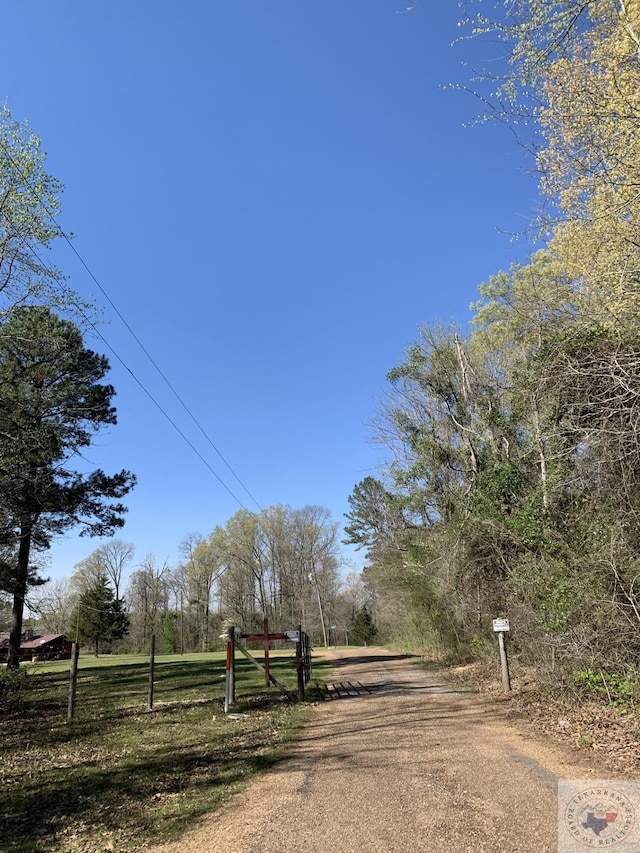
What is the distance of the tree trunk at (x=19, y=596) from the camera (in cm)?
1451

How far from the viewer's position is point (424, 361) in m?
18.2

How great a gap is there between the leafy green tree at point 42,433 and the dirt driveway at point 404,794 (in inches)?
295

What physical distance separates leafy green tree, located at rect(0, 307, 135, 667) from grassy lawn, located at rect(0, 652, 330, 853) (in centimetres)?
445

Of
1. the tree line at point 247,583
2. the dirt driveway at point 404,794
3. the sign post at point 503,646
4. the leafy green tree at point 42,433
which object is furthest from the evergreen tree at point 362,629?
the dirt driveway at point 404,794

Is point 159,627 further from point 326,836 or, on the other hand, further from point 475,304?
point 326,836

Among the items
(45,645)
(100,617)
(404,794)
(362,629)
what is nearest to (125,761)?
(404,794)

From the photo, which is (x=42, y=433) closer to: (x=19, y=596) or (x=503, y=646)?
(x=19, y=596)

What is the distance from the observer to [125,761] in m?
6.91

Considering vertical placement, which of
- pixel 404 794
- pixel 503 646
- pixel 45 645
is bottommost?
pixel 45 645

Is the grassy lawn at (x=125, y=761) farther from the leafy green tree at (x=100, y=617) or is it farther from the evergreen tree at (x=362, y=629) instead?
the evergreen tree at (x=362, y=629)

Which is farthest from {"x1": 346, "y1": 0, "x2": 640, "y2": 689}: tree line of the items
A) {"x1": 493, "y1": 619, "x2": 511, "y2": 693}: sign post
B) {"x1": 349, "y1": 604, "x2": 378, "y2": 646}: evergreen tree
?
{"x1": 349, "y1": 604, "x2": 378, "y2": 646}: evergreen tree

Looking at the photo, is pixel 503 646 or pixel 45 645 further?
pixel 45 645

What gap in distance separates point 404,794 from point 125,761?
4012 millimetres

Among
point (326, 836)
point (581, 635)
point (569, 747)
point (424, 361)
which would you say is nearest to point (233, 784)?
point (326, 836)
